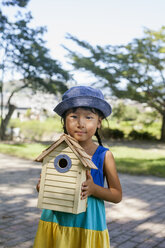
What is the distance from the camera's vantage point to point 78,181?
1806 millimetres

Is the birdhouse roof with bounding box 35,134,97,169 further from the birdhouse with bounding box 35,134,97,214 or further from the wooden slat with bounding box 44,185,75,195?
the wooden slat with bounding box 44,185,75,195

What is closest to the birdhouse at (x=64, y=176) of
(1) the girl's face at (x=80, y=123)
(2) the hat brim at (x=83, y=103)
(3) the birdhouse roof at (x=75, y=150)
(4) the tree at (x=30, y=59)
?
(3) the birdhouse roof at (x=75, y=150)

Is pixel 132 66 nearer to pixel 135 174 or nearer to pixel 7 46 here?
pixel 7 46

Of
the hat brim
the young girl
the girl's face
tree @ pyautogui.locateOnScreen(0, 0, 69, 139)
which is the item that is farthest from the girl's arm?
tree @ pyautogui.locateOnScreen(0, 0, 69, 139)

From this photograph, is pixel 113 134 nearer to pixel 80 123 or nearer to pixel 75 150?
pixel 80 123

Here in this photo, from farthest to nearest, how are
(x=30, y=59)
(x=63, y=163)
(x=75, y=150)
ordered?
(x=30, y=59)
(x=63, y=163)
(x=75, y=150)

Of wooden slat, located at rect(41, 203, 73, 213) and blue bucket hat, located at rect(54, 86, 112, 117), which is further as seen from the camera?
blue bucket hat, located at rect(54, 86, 112, 117)

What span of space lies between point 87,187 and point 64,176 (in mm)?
157

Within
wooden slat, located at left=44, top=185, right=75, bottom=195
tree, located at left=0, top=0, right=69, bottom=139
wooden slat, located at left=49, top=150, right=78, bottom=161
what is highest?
tree, located at left=0, top=0, right=69, bottom=139

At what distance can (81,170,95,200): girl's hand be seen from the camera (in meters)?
1.82

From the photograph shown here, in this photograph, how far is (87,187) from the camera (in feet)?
6.01

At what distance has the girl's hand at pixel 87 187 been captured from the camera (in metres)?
1.82

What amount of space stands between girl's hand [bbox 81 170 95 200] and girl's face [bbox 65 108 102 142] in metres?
0.25

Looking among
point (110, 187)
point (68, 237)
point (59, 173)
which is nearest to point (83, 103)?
point (59, 173)
